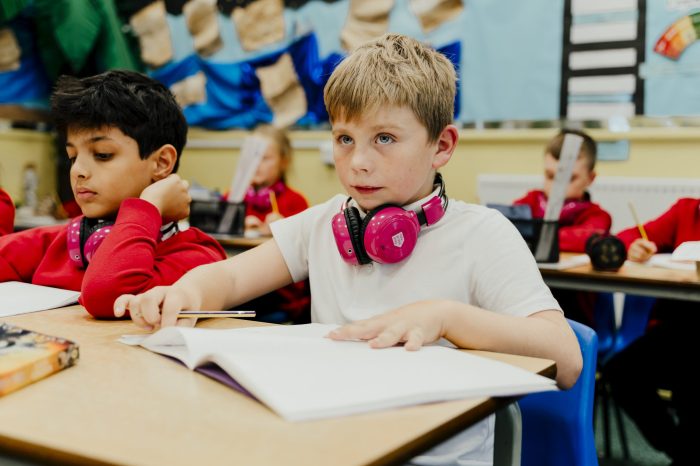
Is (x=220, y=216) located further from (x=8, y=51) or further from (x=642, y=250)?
(x=8, y=51)

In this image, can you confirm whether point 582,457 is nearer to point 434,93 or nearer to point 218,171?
point 434,93

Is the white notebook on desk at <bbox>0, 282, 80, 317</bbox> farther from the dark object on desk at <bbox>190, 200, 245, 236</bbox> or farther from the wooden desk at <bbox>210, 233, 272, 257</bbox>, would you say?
the dark object on desk at <bbox>190, 200, 245, 236</bbox>

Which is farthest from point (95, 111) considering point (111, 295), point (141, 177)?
point (111, 295)

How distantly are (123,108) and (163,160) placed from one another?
0.14 metres

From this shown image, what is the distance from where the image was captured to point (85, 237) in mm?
1395

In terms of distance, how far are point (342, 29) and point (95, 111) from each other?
2904mm

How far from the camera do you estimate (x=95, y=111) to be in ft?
4.67

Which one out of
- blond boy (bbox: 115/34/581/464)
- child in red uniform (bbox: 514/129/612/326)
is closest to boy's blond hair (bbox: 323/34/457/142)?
blond boy (bbox: 115/34/581/464)

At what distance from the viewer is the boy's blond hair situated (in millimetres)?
1116

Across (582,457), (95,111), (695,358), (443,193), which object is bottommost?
(695,358)

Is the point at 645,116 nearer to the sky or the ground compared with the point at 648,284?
nearer to the sky

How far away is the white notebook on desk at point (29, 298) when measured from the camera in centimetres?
116

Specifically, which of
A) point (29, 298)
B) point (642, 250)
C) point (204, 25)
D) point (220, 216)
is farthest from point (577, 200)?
point (204, 25)

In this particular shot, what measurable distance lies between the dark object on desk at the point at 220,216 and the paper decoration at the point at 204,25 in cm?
201
